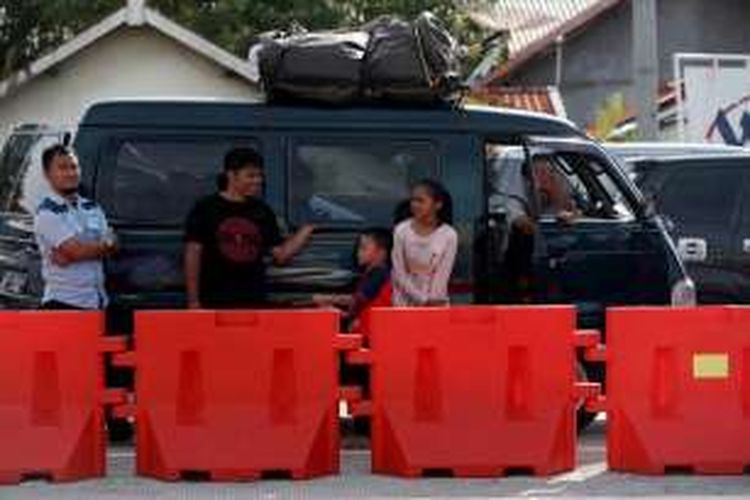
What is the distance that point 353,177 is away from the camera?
11.0m

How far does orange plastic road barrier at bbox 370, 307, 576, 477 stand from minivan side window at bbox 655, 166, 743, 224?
183 inches

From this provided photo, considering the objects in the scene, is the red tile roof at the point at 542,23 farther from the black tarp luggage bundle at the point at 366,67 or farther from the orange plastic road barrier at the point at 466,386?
the orange plastic road barrier at the point at 466,386

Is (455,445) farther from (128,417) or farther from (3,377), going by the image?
(3,377)

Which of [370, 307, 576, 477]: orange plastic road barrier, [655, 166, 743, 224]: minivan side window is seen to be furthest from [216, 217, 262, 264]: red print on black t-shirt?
[655, 166, 743, 224]: minivan side window

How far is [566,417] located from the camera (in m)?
9.73

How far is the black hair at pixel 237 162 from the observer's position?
10.2m

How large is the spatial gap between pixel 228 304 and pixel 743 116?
14.7m

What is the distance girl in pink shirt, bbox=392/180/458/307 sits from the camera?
1048 centimetres

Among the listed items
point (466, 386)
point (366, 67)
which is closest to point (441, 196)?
point (366, 67)

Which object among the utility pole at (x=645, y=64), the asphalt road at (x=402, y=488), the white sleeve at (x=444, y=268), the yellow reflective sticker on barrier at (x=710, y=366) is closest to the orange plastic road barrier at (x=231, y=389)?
the asphalt road at (x=402, y=488)

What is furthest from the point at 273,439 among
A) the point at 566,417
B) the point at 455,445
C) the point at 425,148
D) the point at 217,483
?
the point at 425,148

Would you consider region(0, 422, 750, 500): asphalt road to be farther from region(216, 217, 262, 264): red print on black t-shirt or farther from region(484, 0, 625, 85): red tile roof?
region(484, 0, 625, 85): red tile roof

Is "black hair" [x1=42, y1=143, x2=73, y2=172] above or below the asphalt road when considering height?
above

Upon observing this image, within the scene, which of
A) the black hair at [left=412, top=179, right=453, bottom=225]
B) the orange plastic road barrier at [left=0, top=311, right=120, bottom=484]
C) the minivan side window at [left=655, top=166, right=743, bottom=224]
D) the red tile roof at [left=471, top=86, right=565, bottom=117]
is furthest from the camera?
the red tile roof at [left=471, top=86, right=565, bottom=117]
